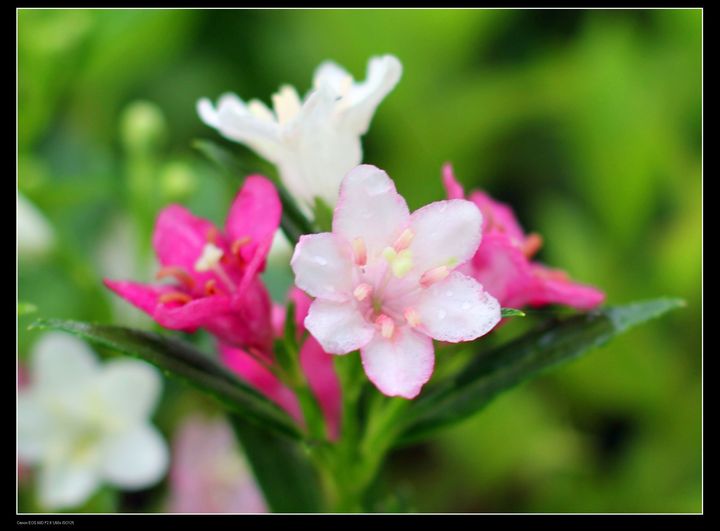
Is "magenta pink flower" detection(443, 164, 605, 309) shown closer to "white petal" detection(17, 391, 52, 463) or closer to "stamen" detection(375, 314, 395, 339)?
"stamen" detection(375, 314, 395, 339)

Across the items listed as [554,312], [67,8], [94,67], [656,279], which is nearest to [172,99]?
[94,67]

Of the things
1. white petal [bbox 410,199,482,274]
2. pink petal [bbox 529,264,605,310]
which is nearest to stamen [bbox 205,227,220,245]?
white petal [bbox 410,199,482,274]

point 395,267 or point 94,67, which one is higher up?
point 94,67

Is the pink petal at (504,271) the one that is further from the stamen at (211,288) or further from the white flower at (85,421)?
the white flower at (85,421)

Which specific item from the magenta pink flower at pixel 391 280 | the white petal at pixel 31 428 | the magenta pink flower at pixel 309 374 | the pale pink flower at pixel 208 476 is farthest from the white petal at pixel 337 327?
the white petal at pixel 31 428

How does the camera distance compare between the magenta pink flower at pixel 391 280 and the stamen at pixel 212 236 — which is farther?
the stamen at pixel 212 236
